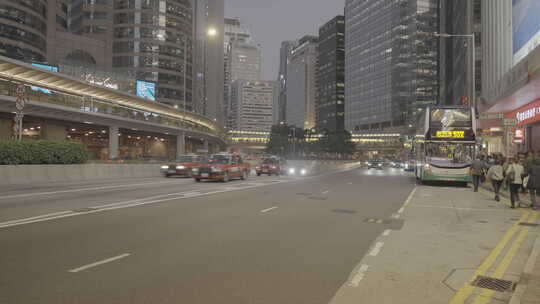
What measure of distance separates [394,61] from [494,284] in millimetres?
167447

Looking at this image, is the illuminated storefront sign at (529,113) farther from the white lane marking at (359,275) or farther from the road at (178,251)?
the white lane marking at (359,275)

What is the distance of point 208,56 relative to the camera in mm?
159875

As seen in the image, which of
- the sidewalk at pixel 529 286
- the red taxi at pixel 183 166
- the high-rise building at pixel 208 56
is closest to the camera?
the sidewalk at pixel 529 286

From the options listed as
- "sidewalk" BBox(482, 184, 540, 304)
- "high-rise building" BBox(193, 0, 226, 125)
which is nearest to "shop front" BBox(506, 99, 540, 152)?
"sidewalk" BBox(482, 184, 540, 304)

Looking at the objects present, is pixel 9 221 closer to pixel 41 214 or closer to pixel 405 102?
pixel 41 214

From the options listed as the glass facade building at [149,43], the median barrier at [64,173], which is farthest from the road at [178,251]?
the glass facade building at [149,43]

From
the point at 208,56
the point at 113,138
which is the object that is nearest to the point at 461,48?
the point at 113,138

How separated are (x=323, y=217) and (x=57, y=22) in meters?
108

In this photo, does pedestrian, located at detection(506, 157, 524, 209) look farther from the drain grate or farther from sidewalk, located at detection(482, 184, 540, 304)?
the drain grate

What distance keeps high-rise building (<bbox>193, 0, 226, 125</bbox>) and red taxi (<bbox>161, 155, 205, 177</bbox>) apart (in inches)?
3890

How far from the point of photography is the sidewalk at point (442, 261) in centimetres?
496

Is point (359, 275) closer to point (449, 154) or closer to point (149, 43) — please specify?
point (449, 154)

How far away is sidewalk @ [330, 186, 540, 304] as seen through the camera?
4.96 m

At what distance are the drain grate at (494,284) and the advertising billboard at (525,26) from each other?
2538cm
